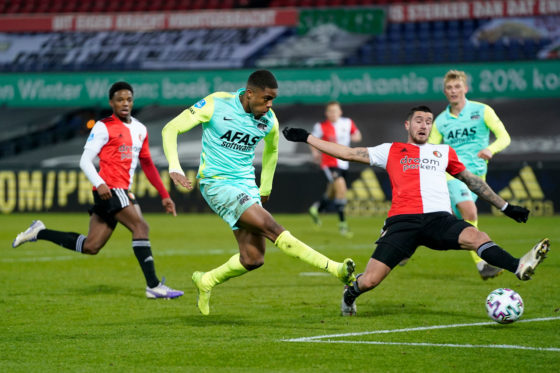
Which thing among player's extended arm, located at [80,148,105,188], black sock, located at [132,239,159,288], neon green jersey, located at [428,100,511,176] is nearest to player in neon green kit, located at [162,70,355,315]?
black sock, located at [132,239,159,288]

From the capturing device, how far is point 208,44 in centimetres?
2812

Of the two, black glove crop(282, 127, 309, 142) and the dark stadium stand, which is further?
the dark stadium stand

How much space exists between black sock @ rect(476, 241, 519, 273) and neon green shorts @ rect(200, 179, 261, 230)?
1809 millimetres

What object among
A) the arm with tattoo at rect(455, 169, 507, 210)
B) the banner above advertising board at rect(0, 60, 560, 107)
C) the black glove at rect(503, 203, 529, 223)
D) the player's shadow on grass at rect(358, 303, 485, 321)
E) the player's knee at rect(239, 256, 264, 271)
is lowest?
the player's shadow on grass at rect(358, 303, 485, 321)

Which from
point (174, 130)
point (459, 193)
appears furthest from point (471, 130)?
point (174, 130)

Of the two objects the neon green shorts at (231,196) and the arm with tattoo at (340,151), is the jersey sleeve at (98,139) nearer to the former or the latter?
the neon green shorts at (231,196)

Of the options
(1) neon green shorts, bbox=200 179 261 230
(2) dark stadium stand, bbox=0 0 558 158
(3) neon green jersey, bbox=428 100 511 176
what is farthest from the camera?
(2) dark stadium stand, bbox=0 0 558 158

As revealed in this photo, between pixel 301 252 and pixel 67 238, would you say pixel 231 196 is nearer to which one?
pixel 301 252

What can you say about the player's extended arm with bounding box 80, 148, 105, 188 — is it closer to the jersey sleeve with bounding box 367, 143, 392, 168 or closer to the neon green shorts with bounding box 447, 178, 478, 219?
→ the jersey sleeve with bounding box 367, 143, 392, 168

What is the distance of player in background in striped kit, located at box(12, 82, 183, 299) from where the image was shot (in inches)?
343

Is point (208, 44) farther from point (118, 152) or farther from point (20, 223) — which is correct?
point (118, 152)

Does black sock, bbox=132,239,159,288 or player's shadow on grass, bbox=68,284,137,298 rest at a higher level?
black sock, bbox=132,239,159,288

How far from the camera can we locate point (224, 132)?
712cm

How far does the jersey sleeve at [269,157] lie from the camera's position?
7328 millimetres
